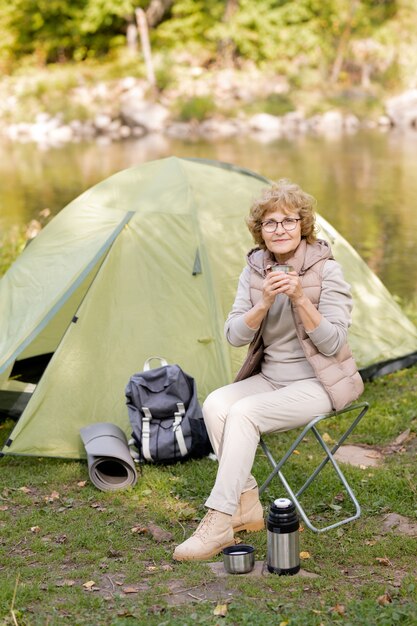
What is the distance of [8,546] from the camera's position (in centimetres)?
364

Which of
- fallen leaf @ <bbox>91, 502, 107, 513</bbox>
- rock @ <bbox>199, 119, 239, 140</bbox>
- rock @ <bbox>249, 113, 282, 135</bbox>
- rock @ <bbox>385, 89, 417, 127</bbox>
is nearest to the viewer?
fallen leaf @ <bbox>91, 502, 107, 513</bbox>

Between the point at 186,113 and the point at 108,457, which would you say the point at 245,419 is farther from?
the point at 186,113

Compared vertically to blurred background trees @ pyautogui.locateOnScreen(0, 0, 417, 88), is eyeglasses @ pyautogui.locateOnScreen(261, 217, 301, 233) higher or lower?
higher

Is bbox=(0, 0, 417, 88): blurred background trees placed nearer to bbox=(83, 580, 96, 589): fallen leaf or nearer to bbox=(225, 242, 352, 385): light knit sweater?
bbox=(225, 242, 352, 385): light knit sweater

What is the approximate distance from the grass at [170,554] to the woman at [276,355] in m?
0.18

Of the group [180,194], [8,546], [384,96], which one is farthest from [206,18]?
[8,546]

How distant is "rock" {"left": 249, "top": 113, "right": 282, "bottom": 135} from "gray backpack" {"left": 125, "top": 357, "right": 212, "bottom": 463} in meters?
21.4

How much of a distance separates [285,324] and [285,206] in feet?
1.61

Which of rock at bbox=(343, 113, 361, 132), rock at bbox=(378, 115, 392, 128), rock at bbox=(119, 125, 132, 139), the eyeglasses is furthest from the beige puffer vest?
rock at bbox=(378, 115, 392, 128)

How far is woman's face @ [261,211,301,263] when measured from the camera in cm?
356

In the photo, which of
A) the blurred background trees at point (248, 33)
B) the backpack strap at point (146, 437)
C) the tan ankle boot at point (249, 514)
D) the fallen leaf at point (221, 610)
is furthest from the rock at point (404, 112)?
the fallen leaf at point (221, 610)

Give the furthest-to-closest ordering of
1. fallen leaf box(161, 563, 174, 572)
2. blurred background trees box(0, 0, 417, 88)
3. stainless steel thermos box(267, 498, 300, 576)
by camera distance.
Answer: blurred background trees box(0, 0, 417, 88) → fallen leaf box(161, 563, 174, 572) → stainless steel thermos box(267, 498, 300, 576)

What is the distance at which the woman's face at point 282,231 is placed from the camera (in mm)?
3564

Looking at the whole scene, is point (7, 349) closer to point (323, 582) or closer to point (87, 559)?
point (87, 559)
